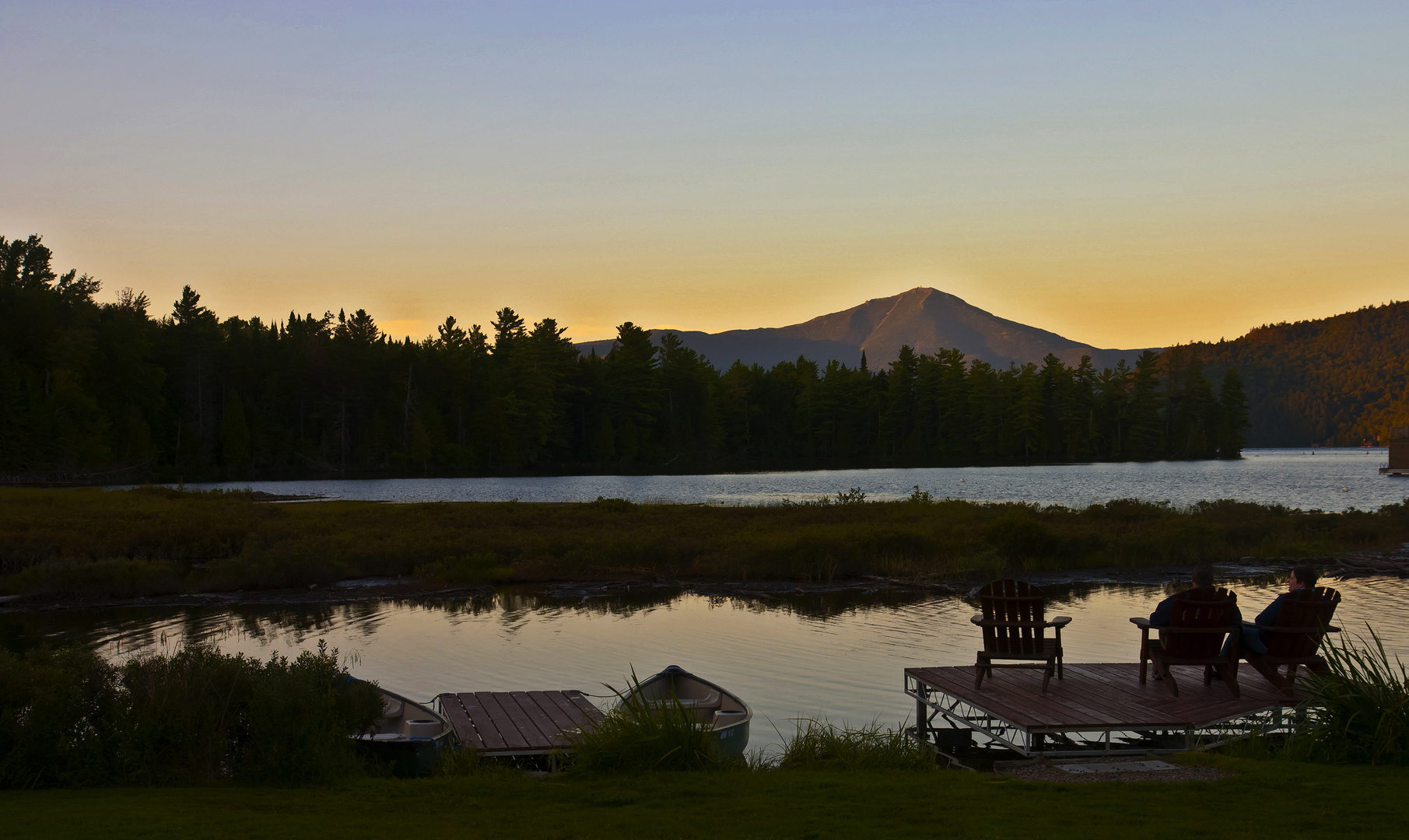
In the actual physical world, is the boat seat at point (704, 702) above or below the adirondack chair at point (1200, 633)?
below

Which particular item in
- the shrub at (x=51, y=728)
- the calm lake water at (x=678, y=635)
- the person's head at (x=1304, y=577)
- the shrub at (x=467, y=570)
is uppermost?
the person's head at (x=1304, y=577)

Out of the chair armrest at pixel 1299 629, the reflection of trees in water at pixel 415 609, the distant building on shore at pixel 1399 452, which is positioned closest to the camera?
the chair armrest at pixel 1299 629

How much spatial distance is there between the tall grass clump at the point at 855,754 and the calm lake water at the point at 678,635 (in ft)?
6.42

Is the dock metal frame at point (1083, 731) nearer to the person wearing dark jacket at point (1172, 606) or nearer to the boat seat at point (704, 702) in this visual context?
the person wearing dark jacket at point (1172, 606)

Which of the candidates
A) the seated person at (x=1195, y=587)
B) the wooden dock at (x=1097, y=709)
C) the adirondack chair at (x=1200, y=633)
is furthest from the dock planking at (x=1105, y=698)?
the seated person at (x=1195, y=587)

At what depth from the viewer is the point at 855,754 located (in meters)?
7.41

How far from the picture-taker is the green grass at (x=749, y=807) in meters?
5.11

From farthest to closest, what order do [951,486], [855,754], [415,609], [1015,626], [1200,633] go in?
[951,486], [415,609], [1015,626], [1200,633], [855,754]

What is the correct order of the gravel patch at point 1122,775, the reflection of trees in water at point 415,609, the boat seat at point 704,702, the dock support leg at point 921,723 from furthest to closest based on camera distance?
the reflection of trees in water at point 415,609 → the dock support leg at point 921,723 → the boat seat at point 704,702 → the gravel patch at point 1122,775

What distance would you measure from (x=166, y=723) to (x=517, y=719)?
9.90ft

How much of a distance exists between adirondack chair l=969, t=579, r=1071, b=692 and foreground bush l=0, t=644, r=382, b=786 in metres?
5.82

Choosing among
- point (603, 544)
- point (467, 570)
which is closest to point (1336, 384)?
point (603, 544)

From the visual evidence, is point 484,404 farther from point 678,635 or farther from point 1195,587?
point 1195,587

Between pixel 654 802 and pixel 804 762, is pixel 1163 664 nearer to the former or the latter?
pixel 804 762
